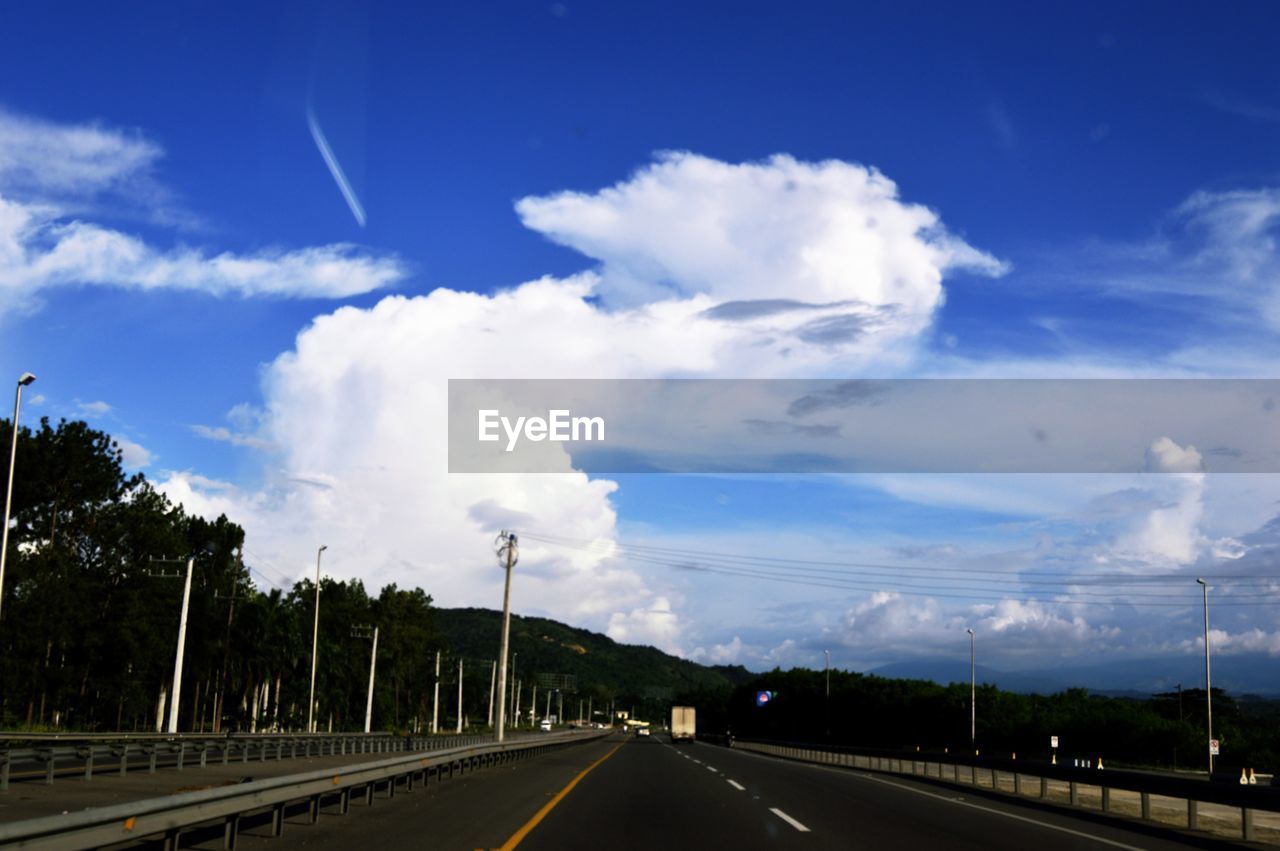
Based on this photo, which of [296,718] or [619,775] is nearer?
[619,775]

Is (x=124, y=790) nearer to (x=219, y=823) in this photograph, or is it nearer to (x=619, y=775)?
(x=219, y=823)

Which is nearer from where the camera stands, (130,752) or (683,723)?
(130,752)

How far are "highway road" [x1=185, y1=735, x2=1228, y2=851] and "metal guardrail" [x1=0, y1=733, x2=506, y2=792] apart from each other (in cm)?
852

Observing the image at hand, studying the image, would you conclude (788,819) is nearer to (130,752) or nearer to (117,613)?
(130,752)

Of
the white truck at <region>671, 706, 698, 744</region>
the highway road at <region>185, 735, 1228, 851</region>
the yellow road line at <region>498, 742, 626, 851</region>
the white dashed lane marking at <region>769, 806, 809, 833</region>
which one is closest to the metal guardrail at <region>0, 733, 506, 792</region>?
the highway road at <region>185, 735, 1228, 851</region>

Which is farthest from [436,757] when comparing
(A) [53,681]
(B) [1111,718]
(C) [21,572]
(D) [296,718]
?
(D) [296,718]

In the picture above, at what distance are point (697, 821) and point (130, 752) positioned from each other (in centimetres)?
2064

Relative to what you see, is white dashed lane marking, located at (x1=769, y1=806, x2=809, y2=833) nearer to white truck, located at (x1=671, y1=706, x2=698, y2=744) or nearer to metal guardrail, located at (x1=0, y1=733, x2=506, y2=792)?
metal guardrail, located at (x1=0, y1=733, x2=506, y2=792)

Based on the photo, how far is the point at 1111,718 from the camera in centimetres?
9056

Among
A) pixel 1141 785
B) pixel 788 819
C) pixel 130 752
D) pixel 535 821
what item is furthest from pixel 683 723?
pixel 535 821

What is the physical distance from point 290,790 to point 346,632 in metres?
130

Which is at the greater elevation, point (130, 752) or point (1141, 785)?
point (1141, 785)

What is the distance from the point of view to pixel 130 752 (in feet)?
103

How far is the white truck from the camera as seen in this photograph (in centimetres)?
10813
